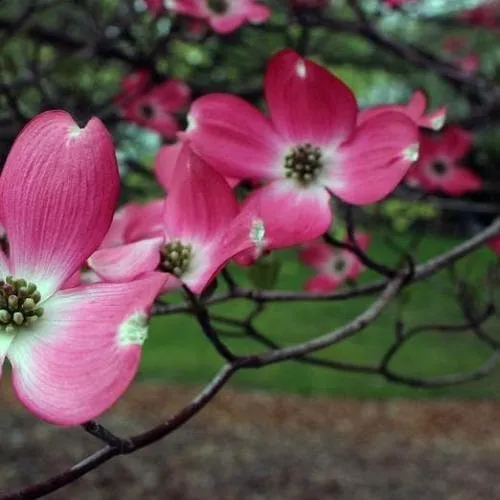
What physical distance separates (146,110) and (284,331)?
4780mm

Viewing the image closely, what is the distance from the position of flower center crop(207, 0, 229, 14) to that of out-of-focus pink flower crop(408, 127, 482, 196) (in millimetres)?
348

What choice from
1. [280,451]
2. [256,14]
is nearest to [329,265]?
[256,14]

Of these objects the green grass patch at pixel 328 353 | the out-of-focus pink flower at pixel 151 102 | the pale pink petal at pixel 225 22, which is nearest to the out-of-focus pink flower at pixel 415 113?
the pale pink petal at pixel 225 22

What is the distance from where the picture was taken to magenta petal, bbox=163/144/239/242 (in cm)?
53

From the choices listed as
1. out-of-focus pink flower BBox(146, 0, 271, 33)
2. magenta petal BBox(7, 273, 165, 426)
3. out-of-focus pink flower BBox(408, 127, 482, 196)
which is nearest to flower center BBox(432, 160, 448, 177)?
out-of-focus pink flower BBox(408, 127, 482, 196)

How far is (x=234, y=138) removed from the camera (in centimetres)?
62

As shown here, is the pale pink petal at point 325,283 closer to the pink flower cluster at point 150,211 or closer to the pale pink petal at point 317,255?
the pale pink petal at point 317,255

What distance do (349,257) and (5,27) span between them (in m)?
0.73

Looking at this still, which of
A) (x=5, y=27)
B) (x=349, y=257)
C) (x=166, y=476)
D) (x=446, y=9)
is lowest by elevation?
(x=166, y=476)

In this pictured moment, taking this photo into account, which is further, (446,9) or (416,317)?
(416,317)

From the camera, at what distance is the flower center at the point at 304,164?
625mm

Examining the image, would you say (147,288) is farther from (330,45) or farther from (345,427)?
(345,427)

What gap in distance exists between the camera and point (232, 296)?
0.77 metres

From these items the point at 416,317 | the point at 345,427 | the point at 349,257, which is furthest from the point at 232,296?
the point at 416,317
